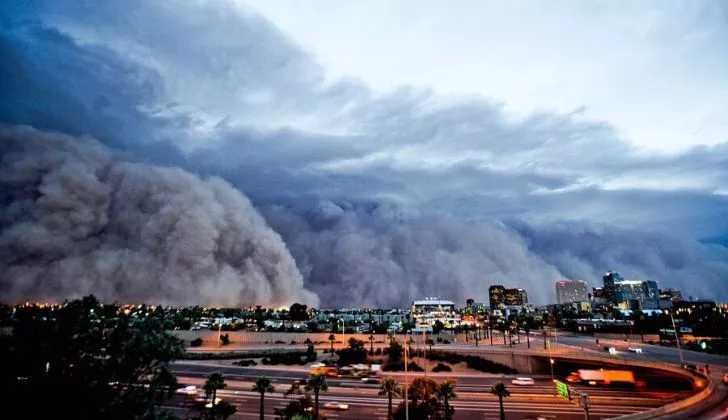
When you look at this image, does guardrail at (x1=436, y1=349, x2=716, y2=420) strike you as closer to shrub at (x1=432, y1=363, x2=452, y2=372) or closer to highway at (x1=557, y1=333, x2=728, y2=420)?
highway at (x1=557, y1=333, x2=728, y2=420)

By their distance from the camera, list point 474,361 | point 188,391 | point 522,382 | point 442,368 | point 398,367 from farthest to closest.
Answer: point 474,361 < point 398,367 < point 442,368 < point 522,382 < point 188,391

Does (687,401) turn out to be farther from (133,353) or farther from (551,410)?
(133,353)

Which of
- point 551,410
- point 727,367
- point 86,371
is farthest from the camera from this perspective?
point 727,367

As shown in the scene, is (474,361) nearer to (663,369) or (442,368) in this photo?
(442,368)

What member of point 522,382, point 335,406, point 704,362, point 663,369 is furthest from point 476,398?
point 704,362

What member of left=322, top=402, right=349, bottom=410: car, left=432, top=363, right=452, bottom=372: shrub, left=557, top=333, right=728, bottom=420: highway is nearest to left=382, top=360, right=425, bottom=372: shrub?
left=432, top=363, right=452, bottom=372: shrub

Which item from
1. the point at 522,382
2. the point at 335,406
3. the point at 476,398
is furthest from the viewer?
the point at 522,382

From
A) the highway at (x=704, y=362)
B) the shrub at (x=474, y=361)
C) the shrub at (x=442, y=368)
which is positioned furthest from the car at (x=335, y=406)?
the shrub at (x=474, y=361)

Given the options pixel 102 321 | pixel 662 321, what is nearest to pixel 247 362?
pixel 102 321
